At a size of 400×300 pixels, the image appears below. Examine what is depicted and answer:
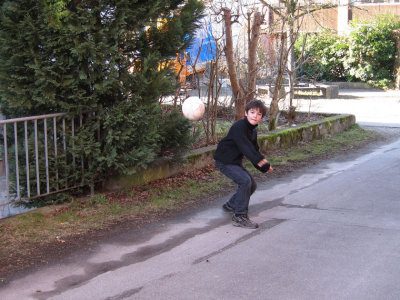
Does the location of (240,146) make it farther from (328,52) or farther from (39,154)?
(328,52)

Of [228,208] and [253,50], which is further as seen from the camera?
[253,50]

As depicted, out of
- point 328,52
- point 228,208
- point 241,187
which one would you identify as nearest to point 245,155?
point 241,187

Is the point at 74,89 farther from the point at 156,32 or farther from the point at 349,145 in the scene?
the point at 349,145

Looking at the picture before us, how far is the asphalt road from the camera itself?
3.96 m

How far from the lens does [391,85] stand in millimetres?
25812

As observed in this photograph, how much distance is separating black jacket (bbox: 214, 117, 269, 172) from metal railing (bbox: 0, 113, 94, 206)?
1714 millimetres

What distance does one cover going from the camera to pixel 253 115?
18.5ft

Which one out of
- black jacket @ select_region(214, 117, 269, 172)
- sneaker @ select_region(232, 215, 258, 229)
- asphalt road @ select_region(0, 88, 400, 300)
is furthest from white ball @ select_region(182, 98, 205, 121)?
sneaker @ select_region(232, 215, 258, 229)

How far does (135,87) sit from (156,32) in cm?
80

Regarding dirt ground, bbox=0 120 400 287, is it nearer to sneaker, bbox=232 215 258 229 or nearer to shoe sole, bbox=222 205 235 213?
shoe sole, bbox=222 205 235 213

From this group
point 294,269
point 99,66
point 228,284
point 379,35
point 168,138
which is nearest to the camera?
point 228,284

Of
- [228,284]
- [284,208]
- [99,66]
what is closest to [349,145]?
[284,208]

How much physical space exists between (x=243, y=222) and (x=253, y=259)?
1.01 m

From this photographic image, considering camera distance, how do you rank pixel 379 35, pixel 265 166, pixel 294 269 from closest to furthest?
1. pixel 294 269
2. pixel 265 166
3. pixel 379 35
